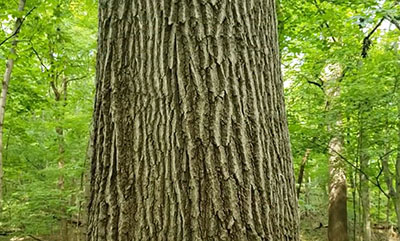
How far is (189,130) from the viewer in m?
1.31

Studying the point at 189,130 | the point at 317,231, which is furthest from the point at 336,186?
the point at 189,130

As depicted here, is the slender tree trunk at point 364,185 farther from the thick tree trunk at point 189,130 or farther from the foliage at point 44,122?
the thick tree trunk at point 189,130

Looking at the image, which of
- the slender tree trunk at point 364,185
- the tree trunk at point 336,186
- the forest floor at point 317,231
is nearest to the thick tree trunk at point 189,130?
the slender tree trunk at point 364,185

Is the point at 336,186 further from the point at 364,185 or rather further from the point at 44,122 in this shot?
the point at 44,122

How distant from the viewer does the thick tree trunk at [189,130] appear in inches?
49.5

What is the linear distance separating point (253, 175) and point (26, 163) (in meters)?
9.91

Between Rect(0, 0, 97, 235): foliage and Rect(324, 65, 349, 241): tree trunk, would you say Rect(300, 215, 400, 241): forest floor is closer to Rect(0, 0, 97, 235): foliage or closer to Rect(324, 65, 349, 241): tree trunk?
Rect(324, 65, 349, 241): tree trunk

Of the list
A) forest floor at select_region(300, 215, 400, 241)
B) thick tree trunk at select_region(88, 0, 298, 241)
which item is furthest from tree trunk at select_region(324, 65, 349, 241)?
thick tree trunk at select_region(88, 0, 298, 241)

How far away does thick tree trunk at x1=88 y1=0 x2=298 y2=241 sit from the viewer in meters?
1.26

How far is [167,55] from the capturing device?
1.38 m

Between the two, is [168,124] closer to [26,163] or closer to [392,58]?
[392,58]

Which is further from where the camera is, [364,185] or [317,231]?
[317,231]

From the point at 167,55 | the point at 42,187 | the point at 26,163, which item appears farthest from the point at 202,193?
the point at 26,163

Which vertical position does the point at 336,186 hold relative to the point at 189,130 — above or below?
below
